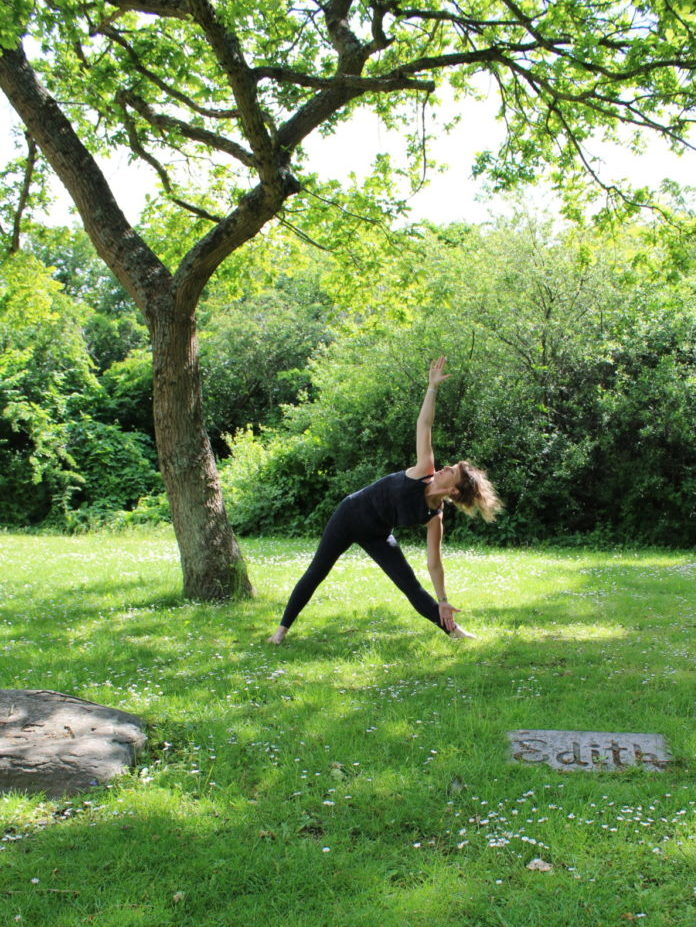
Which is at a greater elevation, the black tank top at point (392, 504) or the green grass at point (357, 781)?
the black tank top at point (392, 504)

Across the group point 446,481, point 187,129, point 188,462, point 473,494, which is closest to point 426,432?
point 446,481

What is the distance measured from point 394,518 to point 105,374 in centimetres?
2802

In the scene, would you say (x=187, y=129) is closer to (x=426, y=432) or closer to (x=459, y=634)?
(x=426, y=432)

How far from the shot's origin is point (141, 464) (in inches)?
1187

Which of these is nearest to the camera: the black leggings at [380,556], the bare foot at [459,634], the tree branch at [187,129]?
the black leggings at [380,556]

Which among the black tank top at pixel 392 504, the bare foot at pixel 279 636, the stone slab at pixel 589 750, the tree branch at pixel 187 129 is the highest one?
the tree branch at pixel 187 129

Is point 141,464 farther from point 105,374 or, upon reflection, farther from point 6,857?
point 6,857

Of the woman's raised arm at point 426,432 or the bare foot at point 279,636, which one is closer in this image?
the woman's raised arm at point 426,432

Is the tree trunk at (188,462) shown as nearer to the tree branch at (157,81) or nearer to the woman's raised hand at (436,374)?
the tree branch at (157,81)

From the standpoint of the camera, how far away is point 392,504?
765 cm

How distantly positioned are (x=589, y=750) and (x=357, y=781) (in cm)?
160

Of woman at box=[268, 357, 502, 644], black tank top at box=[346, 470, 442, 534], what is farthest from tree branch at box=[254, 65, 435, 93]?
black tank top at box=[346, 470, 442, 534]

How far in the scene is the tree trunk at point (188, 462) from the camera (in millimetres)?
10336

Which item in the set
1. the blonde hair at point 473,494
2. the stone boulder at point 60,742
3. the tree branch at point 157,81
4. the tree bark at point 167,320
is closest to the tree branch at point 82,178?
the tree bark at point 167,320
